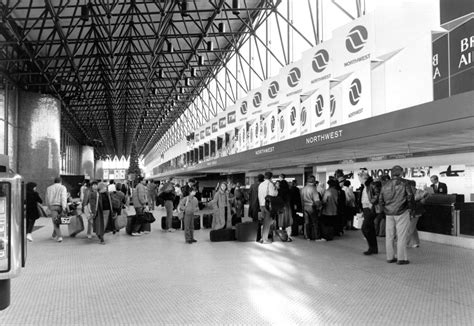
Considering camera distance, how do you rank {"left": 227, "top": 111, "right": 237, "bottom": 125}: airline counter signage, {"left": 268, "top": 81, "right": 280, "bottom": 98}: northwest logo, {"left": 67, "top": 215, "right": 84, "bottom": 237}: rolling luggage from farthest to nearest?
1. {"left": 227, "top": 111, "right": 237, "bottom": 125}: airline counter signage
2. {"left": 268, "top": 81, "right": 280, "bottom": 98}: northwest logo
3. {"left": 67, "top": 215, "right": 84, "bottom": 237}: rolling luggage

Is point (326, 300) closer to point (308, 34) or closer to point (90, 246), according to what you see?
point (90, 246)

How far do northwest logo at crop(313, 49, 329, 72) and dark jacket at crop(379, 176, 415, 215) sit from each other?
397 centimetres

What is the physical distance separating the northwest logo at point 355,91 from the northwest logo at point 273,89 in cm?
522

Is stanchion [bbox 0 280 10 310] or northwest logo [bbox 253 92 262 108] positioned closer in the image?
stanchion [bbox 0 280 10 310]

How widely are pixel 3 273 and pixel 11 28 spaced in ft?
68.6

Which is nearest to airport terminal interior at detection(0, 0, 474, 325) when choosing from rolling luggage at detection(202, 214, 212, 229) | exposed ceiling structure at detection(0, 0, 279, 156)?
rolling luggage at detection(202, 214, 212, 229)

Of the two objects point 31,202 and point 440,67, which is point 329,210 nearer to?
point 440,67

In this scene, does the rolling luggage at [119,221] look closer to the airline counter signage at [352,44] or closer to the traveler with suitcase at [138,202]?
the traveler with suitcase at [138,202]

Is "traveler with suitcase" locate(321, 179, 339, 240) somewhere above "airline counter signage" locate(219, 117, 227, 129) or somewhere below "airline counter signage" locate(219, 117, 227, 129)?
below

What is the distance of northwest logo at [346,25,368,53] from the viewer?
929 cm

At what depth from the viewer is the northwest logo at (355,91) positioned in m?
9.17

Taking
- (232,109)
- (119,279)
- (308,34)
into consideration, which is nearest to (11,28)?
(232,109)

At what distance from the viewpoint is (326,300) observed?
564 centimetres

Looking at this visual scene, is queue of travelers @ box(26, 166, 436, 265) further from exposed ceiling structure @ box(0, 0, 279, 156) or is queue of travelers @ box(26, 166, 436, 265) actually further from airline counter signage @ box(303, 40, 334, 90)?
exposed ceiling structure @ box(0, 0, 279, 156)
